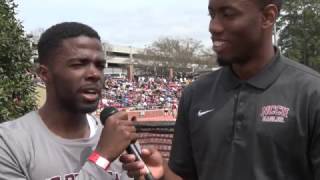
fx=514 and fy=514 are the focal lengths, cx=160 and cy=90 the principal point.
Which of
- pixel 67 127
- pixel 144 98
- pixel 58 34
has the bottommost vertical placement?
pixel 144 98

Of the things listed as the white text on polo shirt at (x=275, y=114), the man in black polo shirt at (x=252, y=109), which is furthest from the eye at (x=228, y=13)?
the white text on polo shirt at (x=275, y=114)

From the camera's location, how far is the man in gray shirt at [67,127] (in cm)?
205

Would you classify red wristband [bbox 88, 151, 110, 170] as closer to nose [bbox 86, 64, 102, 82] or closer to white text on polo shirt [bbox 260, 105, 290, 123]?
nose [bbox 86, 64, 102, 82]

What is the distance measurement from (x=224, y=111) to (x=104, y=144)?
501 mm

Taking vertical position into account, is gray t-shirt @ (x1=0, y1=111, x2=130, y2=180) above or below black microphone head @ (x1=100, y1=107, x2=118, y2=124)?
below

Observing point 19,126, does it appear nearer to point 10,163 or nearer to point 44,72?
point 10,163

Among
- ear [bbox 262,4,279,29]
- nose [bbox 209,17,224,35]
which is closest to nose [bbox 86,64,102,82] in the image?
nose [bbox 209,17,224,35]

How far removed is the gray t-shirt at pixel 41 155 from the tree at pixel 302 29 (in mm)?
Result: 57075

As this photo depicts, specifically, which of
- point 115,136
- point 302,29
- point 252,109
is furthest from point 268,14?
point 302,29

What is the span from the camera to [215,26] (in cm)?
209

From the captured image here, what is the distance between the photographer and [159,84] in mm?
46219

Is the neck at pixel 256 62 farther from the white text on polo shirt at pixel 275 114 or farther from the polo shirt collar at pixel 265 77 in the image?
the white text on polo shirt at pixel 275 114

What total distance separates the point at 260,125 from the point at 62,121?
2.95ft

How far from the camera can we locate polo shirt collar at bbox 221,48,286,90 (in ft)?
6.65
